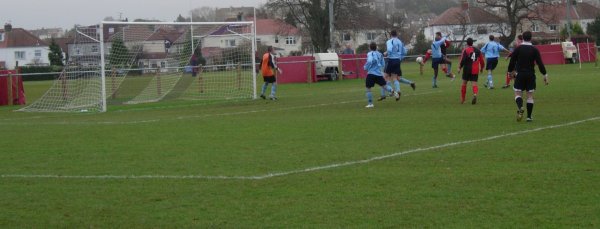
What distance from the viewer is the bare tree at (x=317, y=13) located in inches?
2955

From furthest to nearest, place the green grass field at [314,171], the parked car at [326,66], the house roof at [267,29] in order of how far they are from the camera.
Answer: the parked car at [326,66], the house roof at [267,29], the green grass field at [314,171]

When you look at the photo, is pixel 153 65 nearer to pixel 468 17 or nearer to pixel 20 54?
pixel 468 17

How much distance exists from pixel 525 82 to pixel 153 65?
17.9 m

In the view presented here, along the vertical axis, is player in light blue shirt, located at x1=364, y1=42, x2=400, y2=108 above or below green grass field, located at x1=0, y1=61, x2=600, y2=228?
above

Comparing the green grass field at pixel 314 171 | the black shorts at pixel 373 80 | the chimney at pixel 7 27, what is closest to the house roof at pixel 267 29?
the black shorts at pixel 373 80

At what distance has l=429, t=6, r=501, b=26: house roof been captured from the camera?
103m

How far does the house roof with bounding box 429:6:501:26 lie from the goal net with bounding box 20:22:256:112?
6495cm

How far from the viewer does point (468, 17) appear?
113 metres

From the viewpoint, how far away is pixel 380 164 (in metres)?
11.4

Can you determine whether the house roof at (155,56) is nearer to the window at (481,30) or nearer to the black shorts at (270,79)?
the black shorts at (270,79)

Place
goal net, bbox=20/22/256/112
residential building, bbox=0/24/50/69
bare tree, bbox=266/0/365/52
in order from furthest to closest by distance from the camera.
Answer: residential building, bbox=0/24/50/69, bare tree, bbox=266/0/365/52, goal net, bbox=20/22/256/112

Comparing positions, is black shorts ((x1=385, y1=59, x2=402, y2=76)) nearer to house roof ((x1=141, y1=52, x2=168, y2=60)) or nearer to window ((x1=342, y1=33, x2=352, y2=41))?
house roof ((x1=141, y1=52, x2=168, y2=60))

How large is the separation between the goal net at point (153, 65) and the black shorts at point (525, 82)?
13456 mm

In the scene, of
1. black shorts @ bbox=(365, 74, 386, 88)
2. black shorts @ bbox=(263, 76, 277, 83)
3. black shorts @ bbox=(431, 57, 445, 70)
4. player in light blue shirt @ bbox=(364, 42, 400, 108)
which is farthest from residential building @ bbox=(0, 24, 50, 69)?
player in light blue shirt @ bbox=(364, 42, 400, 108)
